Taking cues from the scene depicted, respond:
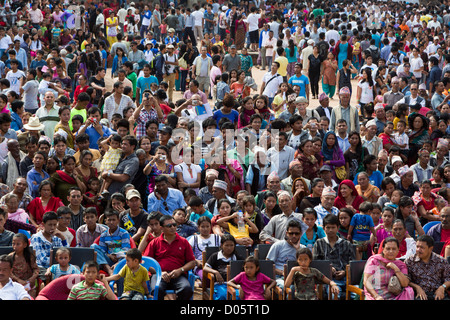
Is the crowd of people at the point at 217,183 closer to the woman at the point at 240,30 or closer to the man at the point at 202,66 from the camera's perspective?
the man at the point at 202,66

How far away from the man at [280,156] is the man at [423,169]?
6.48 feet

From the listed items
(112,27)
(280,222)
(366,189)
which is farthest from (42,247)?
(112,27)

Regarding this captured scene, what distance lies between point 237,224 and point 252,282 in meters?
1.37

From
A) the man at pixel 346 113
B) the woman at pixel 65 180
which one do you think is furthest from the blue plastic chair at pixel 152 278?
the man at pixel 346 113

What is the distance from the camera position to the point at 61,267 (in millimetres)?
7191

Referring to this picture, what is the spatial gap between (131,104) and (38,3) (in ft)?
35.2

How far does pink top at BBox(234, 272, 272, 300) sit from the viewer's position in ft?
23.6

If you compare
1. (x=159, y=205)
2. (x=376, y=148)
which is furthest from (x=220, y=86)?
(x=159, y=205)

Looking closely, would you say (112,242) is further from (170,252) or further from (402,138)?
(402,138)

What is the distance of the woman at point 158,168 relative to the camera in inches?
377

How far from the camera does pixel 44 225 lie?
774 cm

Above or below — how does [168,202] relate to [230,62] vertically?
below

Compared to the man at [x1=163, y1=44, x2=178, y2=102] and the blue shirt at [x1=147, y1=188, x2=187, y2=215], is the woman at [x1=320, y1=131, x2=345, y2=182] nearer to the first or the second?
the blue shirt at [x1=147, y1=188, x2=187, y2=215]

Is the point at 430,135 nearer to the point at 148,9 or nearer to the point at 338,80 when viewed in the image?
the point at 338,80
